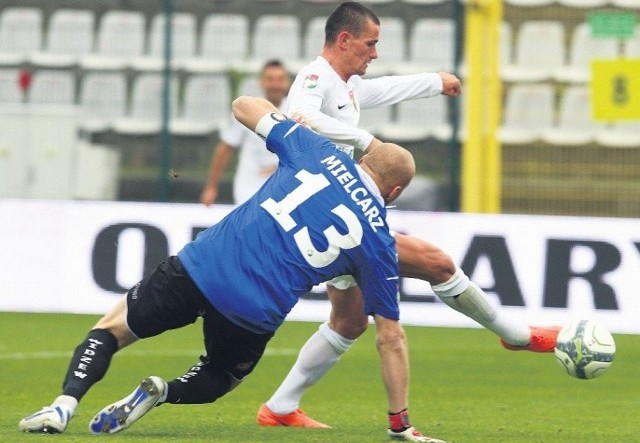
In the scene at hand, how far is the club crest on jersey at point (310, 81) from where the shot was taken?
7035 millimetres

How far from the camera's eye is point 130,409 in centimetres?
619

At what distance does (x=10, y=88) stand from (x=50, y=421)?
399 inches

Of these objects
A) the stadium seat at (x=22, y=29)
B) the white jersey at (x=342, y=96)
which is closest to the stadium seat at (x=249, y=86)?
the stadium seat at (x=22, y=29)

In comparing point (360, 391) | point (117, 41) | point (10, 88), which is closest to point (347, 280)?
point (360, 391)

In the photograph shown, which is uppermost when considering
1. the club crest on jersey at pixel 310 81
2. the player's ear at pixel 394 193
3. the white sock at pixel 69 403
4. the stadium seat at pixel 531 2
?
the club crest on jersey at pixel 310 81

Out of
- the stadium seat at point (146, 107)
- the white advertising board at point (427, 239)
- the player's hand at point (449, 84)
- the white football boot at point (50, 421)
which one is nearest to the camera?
the white football boot at point (50, 421)

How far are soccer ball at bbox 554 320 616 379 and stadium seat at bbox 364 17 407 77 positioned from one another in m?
8.49

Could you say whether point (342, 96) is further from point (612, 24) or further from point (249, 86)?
point (249, 86)

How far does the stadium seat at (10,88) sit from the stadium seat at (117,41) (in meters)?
0.71

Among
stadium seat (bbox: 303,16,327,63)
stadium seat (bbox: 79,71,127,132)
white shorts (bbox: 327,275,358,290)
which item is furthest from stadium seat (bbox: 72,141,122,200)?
white shorts (bbox: 327,275,358,290)

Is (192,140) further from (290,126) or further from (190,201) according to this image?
(290,126)

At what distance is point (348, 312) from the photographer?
282 inches

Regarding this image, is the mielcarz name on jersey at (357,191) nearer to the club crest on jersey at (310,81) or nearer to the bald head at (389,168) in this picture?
the bald head at (389,168)

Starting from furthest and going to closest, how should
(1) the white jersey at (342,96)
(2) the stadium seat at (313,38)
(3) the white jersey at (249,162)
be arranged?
(2) the stadium seat at (313,38)
(3) the white jersey at (249,162)
(1) the white jersey at (342,96)
